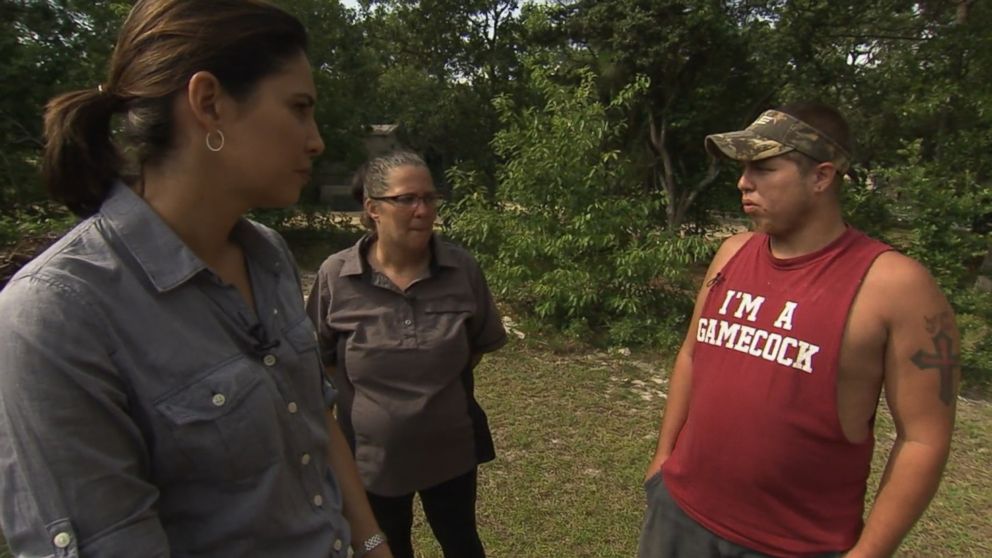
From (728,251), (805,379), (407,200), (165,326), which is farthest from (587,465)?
(165,326)

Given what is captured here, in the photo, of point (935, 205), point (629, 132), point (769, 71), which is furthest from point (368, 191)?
point (629, 132)

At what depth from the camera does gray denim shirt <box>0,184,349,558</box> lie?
2.92 feet

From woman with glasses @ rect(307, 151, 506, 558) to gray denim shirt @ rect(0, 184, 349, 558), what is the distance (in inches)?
38.7

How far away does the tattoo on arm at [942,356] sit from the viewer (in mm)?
1608

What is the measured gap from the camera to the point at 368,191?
245cm

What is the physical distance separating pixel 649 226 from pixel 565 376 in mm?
2089

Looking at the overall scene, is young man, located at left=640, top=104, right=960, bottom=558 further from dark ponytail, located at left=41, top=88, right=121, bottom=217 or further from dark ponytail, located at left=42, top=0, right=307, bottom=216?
dark ponytail, located at left=41, top=88, right=121, bottom=217

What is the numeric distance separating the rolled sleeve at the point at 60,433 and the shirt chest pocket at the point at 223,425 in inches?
3.2

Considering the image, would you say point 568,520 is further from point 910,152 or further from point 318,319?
point 910,152

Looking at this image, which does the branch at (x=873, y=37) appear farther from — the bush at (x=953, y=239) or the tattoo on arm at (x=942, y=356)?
the tattoo on arm at (x=942, y=356)

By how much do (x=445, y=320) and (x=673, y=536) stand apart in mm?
1036

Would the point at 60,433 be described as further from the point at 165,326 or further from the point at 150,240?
the point at 150,240

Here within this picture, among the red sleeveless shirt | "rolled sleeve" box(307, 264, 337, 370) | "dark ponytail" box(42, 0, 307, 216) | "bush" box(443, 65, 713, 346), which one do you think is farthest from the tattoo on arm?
"bush" box(443, 65, 713, 346)

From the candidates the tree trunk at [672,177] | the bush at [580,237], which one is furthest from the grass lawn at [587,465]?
the tree trunk at [672,177]
